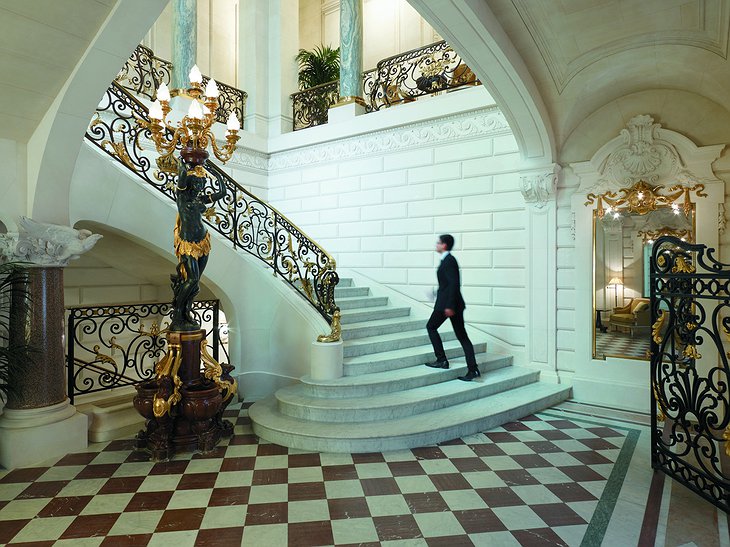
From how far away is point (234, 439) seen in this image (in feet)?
15.1

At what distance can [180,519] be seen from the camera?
3.09m

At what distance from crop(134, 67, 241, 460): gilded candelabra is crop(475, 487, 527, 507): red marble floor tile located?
8.10 feet

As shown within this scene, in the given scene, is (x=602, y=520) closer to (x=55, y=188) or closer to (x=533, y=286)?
(x=533, y=286)

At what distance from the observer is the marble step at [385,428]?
14.1ft

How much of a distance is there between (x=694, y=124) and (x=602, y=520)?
485 centimetres

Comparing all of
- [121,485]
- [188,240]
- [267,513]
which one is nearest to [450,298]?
[188,240]

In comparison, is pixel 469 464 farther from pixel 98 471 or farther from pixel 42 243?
pixel 42 243

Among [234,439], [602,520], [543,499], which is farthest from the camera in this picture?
[234,439]

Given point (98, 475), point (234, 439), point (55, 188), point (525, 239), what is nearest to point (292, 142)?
point (525, 239)

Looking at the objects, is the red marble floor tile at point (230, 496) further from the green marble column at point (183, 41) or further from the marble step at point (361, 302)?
the green marble column at point (183, 41)

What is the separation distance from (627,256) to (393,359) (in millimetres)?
3288

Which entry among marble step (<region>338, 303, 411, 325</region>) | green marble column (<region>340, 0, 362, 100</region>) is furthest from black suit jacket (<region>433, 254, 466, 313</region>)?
green marble column (<region>340, 0, 362, 100</region>)

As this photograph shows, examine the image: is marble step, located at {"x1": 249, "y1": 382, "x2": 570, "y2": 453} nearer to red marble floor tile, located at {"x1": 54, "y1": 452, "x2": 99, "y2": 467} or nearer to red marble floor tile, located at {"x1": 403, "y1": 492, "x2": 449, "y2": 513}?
red marble floor tile, located at {"x1": 403, "y1": 492, "x2": 449, "y2": 513}

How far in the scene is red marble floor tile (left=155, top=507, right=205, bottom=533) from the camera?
2.99 meters
